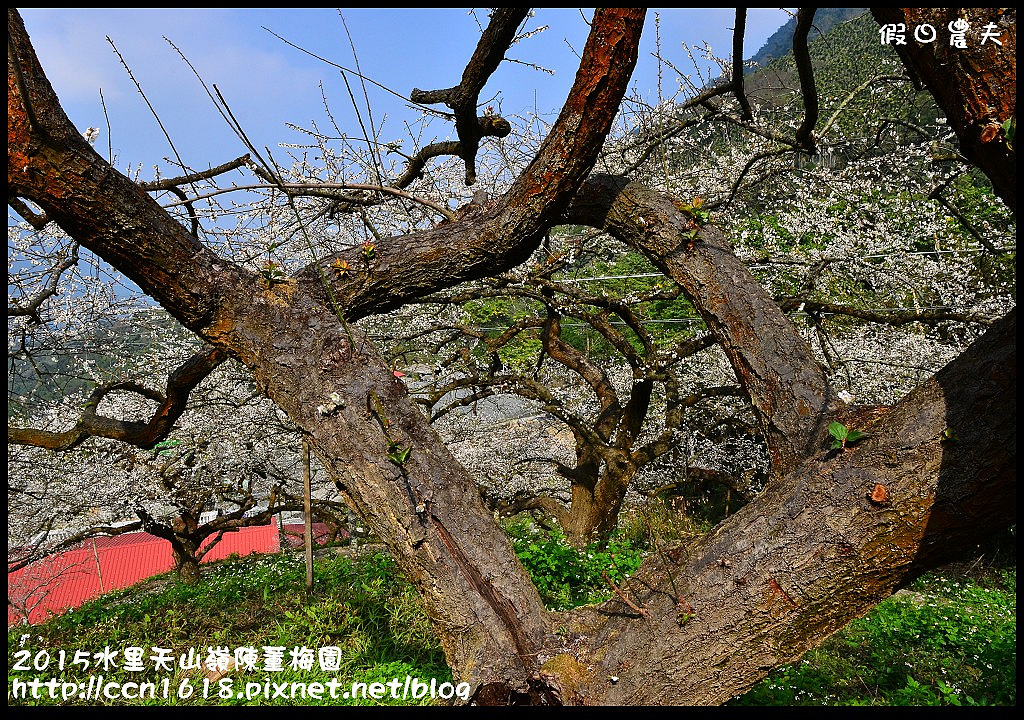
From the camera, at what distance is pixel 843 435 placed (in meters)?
1.83

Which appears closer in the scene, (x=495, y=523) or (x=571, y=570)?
(x=495, y=523)

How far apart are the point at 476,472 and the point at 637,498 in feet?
7.45

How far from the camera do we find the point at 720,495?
8.41m

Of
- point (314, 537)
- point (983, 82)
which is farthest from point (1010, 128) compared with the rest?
point (314, 537)

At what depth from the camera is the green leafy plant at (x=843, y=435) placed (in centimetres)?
183

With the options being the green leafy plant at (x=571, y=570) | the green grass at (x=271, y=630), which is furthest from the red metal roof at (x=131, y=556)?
the green leafy plant at (x=571, y=570)

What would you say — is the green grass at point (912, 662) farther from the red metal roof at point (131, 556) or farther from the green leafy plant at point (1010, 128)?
the red metal roof at point (131, 556)

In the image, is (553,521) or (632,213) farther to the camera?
(553,521)

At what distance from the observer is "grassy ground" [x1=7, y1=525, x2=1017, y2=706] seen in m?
3.09

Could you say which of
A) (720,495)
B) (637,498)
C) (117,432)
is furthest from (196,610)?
(720,495)

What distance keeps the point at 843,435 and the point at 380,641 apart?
2875 mm

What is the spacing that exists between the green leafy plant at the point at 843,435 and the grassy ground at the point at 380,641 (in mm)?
1661

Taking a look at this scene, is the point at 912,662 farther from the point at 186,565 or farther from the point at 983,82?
the point at 186,565

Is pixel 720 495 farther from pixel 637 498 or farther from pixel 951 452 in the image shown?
pixel 951 452
